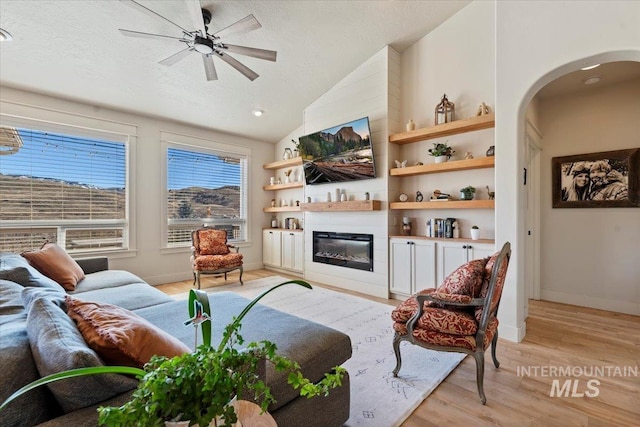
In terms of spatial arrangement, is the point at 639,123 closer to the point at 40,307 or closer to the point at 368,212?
the point at 368,212

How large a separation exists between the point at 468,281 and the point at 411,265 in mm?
1892

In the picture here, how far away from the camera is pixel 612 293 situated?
3.53 metres

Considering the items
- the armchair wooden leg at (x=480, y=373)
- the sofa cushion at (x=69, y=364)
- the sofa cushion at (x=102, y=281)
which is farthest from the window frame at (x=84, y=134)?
the armchair wooden leg at (x=480, y=373)

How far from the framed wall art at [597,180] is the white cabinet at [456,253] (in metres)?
1.51

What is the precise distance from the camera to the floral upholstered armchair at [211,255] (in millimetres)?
4535

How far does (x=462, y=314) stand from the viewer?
204 cm

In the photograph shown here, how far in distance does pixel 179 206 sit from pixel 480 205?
15.3ft

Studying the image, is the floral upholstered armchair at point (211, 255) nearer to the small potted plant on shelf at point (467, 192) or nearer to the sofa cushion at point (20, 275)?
the sofa cushion at point (20, 275)

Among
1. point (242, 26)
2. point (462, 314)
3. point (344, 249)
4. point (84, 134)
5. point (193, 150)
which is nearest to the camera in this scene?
point (462, 314)

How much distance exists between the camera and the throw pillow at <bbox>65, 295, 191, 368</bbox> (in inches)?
40.1

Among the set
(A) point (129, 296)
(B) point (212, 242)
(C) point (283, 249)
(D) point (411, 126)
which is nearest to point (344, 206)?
(D) point (411, 126)

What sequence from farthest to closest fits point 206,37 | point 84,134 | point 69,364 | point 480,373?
point 84,134 → point 206,37 → point 480,373 → point 69,364

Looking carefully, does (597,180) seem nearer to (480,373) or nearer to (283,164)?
(480,373)

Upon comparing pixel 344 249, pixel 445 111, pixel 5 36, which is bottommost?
pixel 344 249
